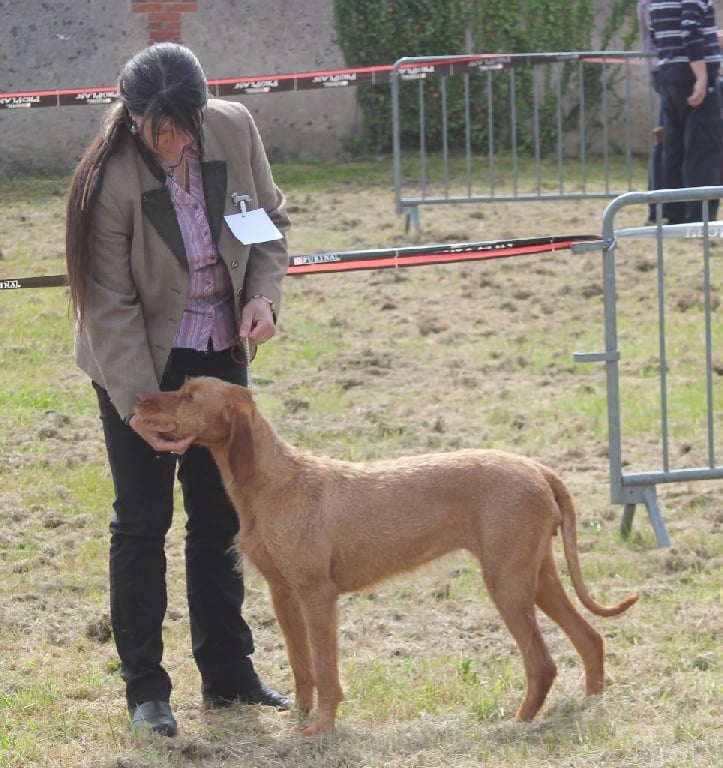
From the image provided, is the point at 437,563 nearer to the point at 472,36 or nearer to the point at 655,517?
the point at 655,517

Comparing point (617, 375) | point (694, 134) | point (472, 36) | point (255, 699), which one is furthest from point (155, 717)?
point (472, 36)

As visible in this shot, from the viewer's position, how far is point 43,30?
1549cm

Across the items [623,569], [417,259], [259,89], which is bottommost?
[623,569]

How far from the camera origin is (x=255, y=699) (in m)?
4.68

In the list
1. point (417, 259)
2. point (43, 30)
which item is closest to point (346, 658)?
point (417, 259)

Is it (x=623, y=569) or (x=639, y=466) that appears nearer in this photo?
(x=623, y=569)

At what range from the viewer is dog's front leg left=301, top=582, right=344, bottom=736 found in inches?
169

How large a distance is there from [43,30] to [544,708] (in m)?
13.0

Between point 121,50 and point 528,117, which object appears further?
point 528,117

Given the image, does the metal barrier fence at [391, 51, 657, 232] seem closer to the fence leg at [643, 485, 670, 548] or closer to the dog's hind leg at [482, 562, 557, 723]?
the fence leg at [643, 485, 670, 548]

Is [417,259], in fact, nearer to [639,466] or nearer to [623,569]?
[639,466]

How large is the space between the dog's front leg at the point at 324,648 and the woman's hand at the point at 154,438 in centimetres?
65

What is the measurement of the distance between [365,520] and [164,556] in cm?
71

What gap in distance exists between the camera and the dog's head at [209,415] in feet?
13.5
